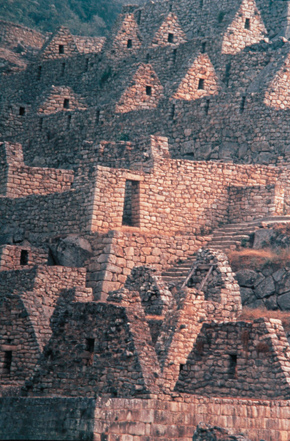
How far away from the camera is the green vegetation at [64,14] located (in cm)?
7219

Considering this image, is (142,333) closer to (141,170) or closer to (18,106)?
(141,170)

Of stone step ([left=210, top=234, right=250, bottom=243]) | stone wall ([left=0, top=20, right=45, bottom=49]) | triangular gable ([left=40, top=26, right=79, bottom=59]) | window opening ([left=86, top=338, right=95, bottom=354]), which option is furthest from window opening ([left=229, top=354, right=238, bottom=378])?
stone wall ([left=0, top=20, right=45, bottom=49])

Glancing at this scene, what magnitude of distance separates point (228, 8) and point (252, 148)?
14524 mm

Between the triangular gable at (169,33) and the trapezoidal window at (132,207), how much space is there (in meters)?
19.2

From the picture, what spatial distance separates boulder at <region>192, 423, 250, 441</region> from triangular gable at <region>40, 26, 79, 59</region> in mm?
38421

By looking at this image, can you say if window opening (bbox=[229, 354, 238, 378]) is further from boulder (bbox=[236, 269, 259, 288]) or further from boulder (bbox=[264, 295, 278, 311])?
boulder (bbox=[236, 269, 259, 288])

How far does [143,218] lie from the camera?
111ft

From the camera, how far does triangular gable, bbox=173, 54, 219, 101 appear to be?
1773 inches

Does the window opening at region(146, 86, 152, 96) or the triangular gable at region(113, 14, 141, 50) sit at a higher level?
the triangular gable at region(113, 14, 141, 50)

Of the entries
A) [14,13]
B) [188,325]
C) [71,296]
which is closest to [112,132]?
[71,296]

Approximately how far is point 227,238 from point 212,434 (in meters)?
15.8

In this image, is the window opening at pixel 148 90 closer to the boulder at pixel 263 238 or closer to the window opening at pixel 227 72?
the window opening at pixel 227 72

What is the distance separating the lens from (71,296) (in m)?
28.3

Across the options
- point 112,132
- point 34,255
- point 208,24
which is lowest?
point 34,255
